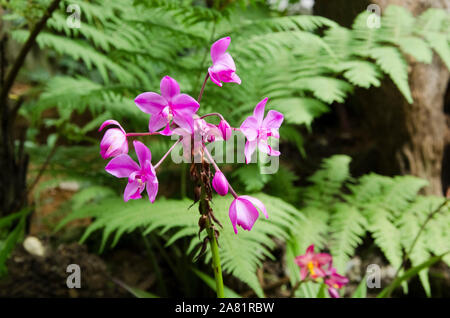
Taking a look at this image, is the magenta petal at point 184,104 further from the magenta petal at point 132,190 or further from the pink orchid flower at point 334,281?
the pink orchid flower at point 334,281

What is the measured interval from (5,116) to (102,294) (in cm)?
76

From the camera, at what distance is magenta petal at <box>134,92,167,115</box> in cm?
46

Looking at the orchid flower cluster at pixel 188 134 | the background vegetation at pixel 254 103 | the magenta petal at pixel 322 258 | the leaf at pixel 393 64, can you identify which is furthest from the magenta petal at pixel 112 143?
the leaf at pixel 393 64

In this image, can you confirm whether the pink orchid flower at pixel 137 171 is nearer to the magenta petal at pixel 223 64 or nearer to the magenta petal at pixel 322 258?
the magenta petal at pixel 223 64

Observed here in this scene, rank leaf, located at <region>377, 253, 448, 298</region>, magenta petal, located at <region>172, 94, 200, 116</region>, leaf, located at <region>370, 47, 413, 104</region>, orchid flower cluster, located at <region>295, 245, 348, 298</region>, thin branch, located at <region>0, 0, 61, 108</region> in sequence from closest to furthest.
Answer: magenta petal, located at <region>172, 94, 200, 116</region>
leaf, located at <region>377, 253, 448, 298</region>
orchid flower cluster, located at <region>295, 245, 348, 298</region>
thin branch, located at <region>0, 0, 61, 108</region>
leaf, located at <region>370, 47, 413, 104</region>

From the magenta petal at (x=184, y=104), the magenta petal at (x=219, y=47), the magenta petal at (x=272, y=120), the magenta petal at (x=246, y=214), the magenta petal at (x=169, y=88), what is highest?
the magenta petal at (x=219, y=47)

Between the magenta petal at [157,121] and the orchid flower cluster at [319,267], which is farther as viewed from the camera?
the orchid flower cluster at [319,267]

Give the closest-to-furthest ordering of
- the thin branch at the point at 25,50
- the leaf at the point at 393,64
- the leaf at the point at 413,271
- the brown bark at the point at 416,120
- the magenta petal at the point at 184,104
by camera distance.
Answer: the magenta petal at the point at 184,104, the leaf at the point at 413,271, the thin branch at the point at 25,50, the leaf at the point at 393,64, the brown bark at the point at 416,120

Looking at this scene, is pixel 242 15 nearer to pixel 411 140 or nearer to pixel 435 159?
pixel 411 140

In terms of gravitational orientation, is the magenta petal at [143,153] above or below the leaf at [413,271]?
above

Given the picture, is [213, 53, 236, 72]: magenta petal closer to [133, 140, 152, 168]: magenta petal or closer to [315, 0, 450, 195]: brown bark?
[133, 140, 152, 168]: magenta petal

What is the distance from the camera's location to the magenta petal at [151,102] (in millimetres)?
461

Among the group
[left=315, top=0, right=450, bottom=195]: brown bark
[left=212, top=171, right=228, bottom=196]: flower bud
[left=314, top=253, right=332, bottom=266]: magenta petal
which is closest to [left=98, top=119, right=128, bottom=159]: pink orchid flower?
[left=212, top=171, right=228, bottom=196]: flower bud

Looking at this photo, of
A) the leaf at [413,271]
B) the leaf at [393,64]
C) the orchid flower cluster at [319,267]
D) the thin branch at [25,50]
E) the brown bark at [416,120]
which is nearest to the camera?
the leaf at [413,271]
